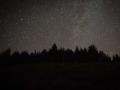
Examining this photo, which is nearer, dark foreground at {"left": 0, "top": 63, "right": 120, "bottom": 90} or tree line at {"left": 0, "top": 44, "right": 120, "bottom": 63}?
dark foreground at {"left": 0, "top": 63, "right": 120, "bottom": 90}

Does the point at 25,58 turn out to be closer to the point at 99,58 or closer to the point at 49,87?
the point at 99,58

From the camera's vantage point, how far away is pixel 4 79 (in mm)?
15773

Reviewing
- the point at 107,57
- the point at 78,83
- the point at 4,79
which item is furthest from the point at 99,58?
the point at 4,79

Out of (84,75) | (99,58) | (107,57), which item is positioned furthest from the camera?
(99,58)

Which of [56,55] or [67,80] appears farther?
[56,55]

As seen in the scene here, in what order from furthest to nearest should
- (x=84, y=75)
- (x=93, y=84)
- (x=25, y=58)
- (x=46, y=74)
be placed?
(x=25, y=58) < (x=46, y=74) < (x=84, y=75) < (x=93, y=84)

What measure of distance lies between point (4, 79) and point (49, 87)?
554 cm

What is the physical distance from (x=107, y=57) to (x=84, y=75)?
10685mm

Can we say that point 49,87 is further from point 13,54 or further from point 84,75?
point 13,54

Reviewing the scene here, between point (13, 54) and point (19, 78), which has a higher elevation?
point (13, 54)


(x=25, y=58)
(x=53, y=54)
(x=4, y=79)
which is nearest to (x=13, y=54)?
(x=25, y=58)

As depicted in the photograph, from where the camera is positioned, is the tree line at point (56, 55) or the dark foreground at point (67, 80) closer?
the dark foreground at point (67, 80)

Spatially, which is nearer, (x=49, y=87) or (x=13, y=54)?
(x=49, y=87)

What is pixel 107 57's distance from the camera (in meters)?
24.7
